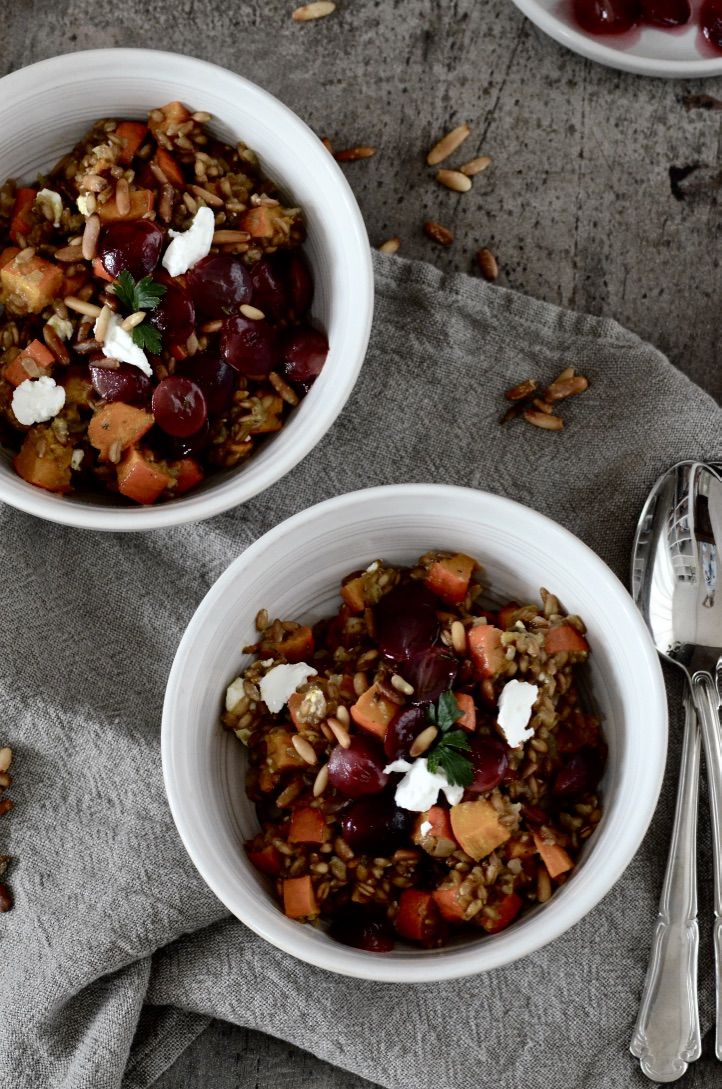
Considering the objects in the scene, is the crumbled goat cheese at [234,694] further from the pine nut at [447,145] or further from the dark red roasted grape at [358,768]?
the pine nut at [447,145]

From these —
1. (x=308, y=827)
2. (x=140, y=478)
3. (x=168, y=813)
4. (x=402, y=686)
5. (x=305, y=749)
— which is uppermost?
(x=140, y=478)

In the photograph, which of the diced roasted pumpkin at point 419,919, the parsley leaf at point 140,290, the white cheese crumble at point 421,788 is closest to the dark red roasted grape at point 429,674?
the white cheese crumble at point 421,788

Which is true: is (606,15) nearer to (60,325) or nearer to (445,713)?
(60,325)

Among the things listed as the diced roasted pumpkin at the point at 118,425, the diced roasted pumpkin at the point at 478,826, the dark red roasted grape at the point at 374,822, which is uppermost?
the diced roasted pumpkin at the point at 118,425

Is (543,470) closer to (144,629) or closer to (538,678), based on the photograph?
(538,678)

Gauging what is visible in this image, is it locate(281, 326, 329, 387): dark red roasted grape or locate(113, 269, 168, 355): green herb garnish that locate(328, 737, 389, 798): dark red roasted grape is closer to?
locate(281, 326, 329, 387): dark red roasted grape

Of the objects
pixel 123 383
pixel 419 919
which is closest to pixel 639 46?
pixel 123 383
